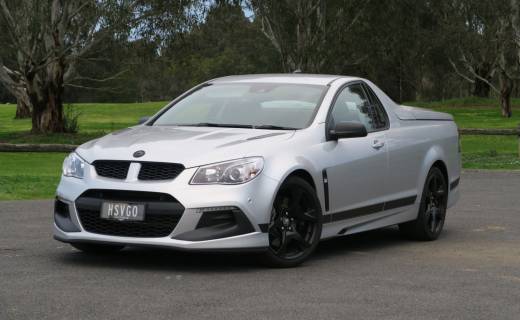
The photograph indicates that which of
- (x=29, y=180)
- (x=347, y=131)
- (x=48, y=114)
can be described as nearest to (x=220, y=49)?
(x=48, y=114)

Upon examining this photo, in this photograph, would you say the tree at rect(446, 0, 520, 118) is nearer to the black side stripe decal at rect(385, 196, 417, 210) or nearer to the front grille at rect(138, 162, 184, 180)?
the black side stripe decal at rect(385, 196, 417, 210)

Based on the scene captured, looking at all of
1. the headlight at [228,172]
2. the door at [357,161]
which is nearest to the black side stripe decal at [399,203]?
the door at [357,161]

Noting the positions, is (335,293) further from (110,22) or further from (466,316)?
(110,22)

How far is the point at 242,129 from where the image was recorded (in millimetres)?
8859

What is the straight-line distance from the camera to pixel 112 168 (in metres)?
8.16

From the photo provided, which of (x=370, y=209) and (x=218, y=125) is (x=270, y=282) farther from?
(x=370, y=209)

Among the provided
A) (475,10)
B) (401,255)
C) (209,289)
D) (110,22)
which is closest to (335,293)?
(209,289)

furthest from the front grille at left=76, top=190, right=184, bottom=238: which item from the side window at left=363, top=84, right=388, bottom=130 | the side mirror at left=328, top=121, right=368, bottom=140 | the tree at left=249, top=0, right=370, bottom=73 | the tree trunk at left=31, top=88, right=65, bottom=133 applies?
the tree at left=249, top=0, right=370, bottom=73

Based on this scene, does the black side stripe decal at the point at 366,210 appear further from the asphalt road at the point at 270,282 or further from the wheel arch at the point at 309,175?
the asphalt road at the point at 270,282

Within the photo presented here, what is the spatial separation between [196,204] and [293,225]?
960 millimetres

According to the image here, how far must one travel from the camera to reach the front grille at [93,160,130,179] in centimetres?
809

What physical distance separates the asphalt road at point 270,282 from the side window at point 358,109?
1.12m

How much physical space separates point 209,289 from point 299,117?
2220 millimetres

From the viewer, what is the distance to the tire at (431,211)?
34.2 ft
